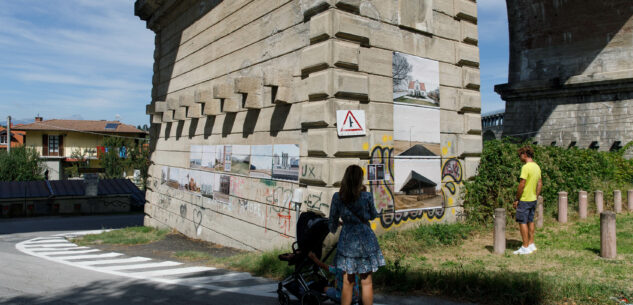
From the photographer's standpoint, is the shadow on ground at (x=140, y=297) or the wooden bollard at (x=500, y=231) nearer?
the shadow on ground at (x=140, y=297)

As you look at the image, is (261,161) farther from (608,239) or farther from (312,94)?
(608,239)

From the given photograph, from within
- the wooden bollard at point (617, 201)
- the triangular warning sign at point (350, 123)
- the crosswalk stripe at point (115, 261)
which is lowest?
the crosswalk stripe at point (115, 261)

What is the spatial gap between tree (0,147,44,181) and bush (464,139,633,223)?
151 feet

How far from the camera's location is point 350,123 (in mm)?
7172

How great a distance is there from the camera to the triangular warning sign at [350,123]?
23.4 ft

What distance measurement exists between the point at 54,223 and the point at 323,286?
26.8 metres

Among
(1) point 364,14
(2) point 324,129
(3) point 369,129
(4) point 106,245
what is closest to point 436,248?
(3) point 369,129

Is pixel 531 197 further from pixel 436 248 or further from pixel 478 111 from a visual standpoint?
pixel 478 111

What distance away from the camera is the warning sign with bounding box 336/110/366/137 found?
707cm

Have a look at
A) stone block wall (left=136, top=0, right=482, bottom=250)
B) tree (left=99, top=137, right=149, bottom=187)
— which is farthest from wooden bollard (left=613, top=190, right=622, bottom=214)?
tree (left=99, top=137, right=149, bottom=187)

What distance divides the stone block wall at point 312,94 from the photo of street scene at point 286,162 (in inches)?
4.0

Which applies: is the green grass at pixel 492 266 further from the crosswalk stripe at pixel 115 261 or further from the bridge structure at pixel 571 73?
the bridge structure at pixel 571 73

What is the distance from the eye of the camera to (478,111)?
9641 millimetres

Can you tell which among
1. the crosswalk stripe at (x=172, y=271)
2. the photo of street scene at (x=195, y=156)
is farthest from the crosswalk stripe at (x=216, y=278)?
the photo of street scene at (x=195, y=156)
